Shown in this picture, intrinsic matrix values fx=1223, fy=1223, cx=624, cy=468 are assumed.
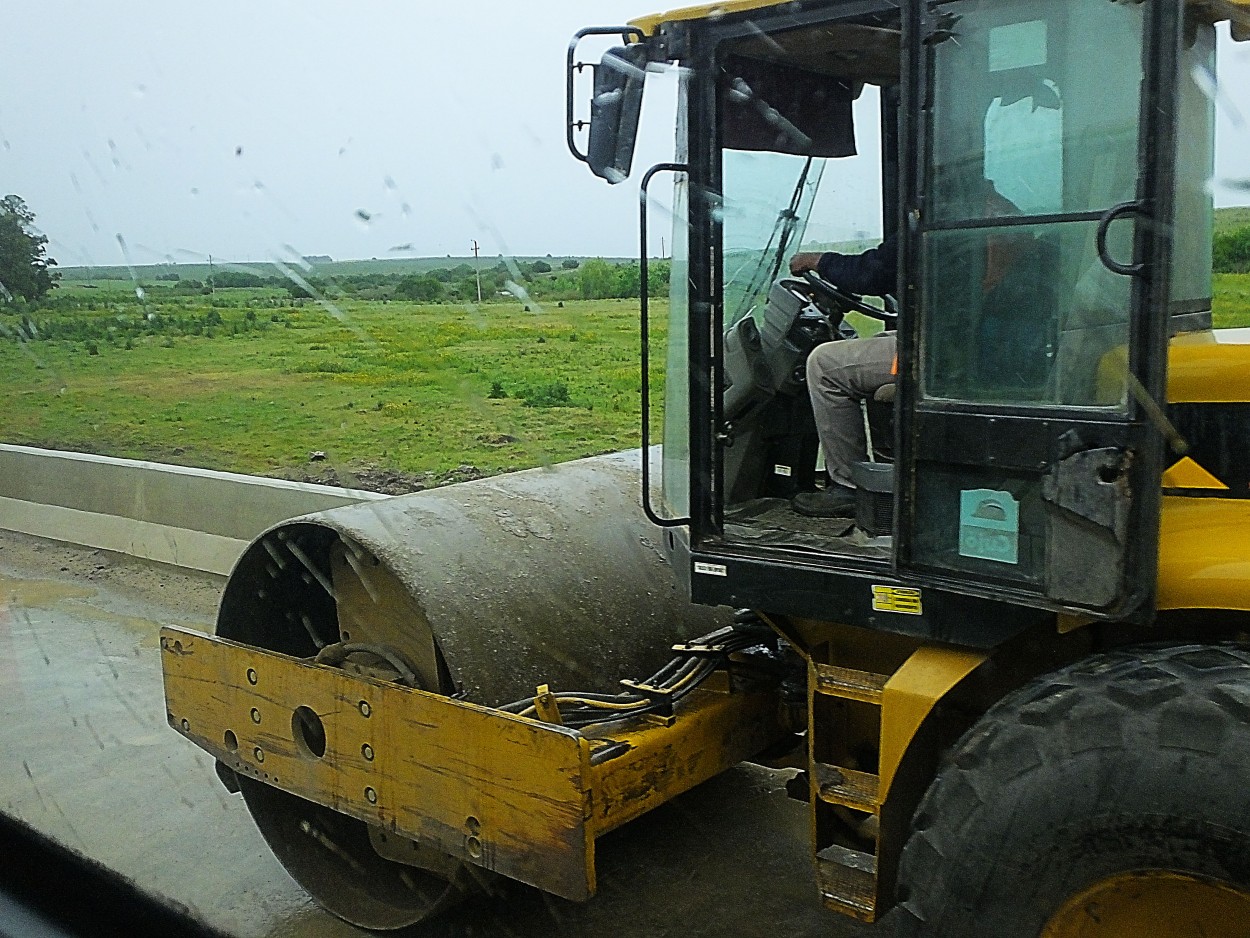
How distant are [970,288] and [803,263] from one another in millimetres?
977

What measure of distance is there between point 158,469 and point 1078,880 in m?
7.64

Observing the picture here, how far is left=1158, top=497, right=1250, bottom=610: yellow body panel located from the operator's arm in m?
1.01

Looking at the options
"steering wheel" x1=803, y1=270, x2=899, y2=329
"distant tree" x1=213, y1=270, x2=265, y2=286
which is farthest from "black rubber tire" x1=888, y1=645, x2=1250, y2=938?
"distant tree" x1=213, y1=270, x2=265, y2=286

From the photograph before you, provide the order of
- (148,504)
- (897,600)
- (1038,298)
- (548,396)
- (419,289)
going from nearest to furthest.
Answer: (1038,298) → (897,600) → (148,504) → (419,289) → (548,396)

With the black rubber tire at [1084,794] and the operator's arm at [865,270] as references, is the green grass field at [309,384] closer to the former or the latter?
the operator's arm at [865,270]

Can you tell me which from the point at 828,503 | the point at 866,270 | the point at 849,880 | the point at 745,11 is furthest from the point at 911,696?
the point at 745,11

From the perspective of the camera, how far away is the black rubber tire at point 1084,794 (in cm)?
205

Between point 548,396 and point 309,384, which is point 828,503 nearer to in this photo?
point 548,396

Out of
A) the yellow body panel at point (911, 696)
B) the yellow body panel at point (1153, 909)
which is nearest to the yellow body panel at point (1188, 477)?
the yellow body panel at point (911, 696)

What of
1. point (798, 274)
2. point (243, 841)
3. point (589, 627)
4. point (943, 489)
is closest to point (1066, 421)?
point (943, 489)

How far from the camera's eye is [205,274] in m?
8.85

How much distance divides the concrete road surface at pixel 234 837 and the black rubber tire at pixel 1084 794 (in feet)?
4.43

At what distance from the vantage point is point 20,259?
10367 mm

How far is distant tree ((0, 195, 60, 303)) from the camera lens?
32.6 feet
